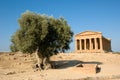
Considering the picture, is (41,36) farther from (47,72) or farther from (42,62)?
(47,72)

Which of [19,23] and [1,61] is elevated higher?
[19,23]

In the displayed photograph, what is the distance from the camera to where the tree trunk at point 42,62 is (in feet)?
115

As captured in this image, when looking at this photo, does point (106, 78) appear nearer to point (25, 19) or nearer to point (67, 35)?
point (67, 35)

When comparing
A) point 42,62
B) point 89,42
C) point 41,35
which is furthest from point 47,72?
point 89,42

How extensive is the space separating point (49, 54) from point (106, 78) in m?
10.9

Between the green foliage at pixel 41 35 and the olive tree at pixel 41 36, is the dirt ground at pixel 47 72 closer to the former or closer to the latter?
the olive tree at pixel 41 36

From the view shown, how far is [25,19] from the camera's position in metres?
34.5

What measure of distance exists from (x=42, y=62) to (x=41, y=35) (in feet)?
17.1

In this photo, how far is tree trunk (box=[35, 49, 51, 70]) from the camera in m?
35.0

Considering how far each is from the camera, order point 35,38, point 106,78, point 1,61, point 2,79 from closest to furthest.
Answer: point 2,79
point 106,78
point 35,38
point 1,61

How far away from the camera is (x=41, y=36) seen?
33.9 metres

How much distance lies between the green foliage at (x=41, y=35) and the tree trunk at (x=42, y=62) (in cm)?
69

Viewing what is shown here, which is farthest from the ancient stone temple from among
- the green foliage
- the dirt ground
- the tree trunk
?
the tree trunk

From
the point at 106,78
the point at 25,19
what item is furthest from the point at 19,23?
the point at 106,78
